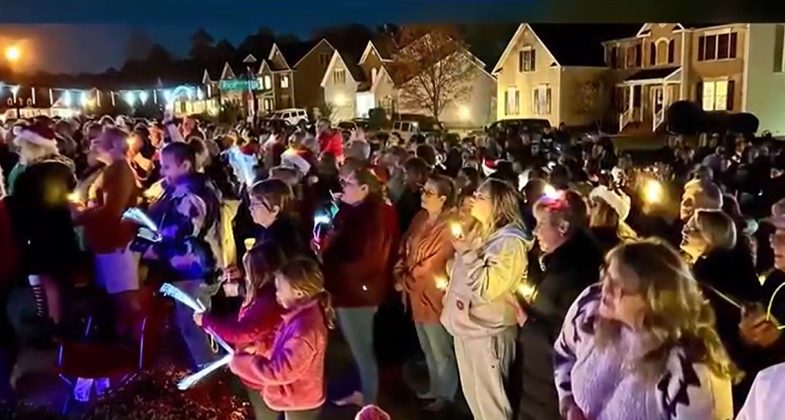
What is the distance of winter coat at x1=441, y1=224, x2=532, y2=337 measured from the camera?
356 cm

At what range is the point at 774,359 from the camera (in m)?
2.81

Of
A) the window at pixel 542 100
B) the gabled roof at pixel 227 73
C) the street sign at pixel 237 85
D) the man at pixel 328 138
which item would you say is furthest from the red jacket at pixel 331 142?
the window at pixel 542 100

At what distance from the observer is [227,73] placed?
8617mm

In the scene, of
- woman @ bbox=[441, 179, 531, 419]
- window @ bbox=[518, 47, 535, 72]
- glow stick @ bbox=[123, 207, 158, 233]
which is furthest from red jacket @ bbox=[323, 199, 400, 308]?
window @ bbox=[518, 47, 535, 72]

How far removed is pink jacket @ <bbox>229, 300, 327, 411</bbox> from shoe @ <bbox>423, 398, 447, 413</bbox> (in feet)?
5.66

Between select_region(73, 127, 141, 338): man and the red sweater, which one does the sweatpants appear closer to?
select_region(73, 127, 141, 338): man

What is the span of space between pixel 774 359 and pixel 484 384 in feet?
4.48

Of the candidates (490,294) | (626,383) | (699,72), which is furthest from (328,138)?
(699,72)

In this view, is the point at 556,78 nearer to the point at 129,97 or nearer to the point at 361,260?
the point at 129,97

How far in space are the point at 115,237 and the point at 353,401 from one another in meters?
1.76

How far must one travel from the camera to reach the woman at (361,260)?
171 inches

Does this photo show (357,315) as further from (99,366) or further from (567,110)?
(567,110)

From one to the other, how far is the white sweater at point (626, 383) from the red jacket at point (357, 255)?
1890mm

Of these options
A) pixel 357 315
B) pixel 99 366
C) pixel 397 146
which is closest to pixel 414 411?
pixel 357 315
